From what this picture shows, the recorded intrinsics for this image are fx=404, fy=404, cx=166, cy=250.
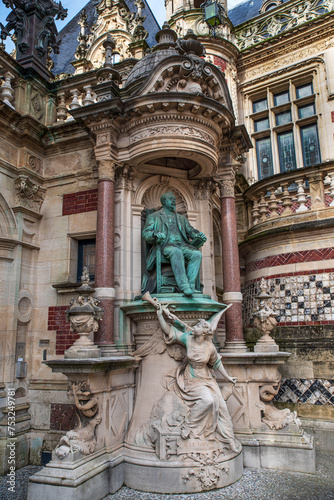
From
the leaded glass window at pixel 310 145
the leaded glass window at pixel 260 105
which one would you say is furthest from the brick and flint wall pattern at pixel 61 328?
the leaded glass window at pixel 260 105

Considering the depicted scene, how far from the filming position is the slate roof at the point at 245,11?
13.1m

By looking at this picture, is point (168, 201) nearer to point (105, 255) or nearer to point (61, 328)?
point (105, 255)

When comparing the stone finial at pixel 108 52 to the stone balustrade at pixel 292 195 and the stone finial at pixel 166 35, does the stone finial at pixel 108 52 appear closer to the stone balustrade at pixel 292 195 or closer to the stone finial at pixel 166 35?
the stone finial at pixel 166 35

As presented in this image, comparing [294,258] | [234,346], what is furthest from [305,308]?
[234,346]

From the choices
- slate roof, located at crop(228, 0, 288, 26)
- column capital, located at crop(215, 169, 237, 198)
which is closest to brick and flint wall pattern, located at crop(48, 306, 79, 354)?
column capital, located at crop(215, 169, 237, 198)

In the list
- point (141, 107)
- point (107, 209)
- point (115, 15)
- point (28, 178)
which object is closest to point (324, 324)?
point (107, 209)

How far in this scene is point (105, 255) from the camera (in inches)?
256

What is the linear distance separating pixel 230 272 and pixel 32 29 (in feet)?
22.5

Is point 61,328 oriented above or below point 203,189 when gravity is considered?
below

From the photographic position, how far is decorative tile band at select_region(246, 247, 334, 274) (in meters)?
8.11

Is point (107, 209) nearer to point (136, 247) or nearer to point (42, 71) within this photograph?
point (136, 247)

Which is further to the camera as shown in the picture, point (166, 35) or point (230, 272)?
point (166, 35)

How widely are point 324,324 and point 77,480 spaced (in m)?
5.27

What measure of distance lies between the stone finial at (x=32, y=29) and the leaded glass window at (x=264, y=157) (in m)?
5.68
